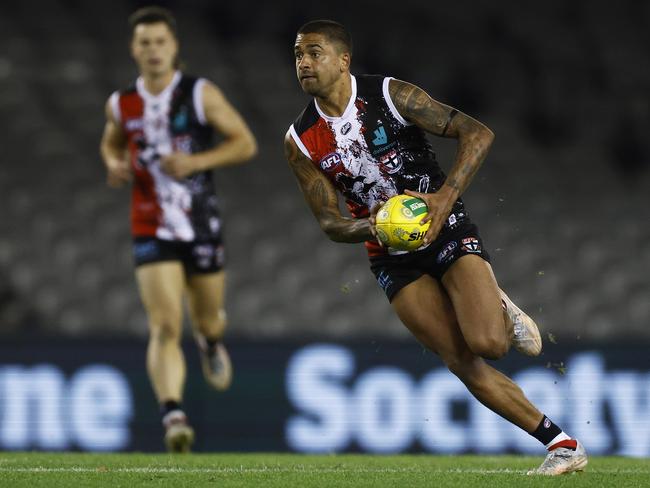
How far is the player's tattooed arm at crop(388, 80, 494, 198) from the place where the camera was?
20.9 ft

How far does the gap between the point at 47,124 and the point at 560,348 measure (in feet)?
Answer: 19.9

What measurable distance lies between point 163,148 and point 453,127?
3341 mm

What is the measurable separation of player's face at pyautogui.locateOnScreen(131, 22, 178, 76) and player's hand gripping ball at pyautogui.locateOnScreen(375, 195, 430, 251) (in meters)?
3.50

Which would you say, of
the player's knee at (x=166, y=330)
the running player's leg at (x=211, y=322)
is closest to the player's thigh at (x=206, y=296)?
the running player's leg at (x=211, y=322)

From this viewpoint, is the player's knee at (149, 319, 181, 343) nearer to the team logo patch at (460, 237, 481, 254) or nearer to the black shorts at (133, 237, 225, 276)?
the black shorts at (133, 237, 225, 276)

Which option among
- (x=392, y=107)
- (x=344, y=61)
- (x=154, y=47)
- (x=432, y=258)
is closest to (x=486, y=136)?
(x=392, y=107)

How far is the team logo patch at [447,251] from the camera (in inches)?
262

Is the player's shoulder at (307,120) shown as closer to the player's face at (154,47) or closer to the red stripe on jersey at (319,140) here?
the red stripe on jersey at (319,140)

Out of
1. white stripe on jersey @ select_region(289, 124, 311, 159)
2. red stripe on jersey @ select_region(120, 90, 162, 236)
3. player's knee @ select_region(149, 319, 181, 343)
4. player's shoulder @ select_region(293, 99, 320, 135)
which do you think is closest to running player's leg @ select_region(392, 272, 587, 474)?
white stripe on jersey @ select_region(289, 124, 311, 159)

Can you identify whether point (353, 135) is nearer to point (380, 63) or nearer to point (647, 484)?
point (647, 484)

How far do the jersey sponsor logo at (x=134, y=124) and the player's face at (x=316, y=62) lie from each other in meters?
2.96

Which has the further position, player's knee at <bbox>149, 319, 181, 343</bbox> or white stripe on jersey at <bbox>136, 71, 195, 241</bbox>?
white stripe on jersey at <bbox>136, 71, 195, 241</bbox>

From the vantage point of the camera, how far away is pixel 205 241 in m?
9.38

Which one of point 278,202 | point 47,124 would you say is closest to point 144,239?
point 278,202
